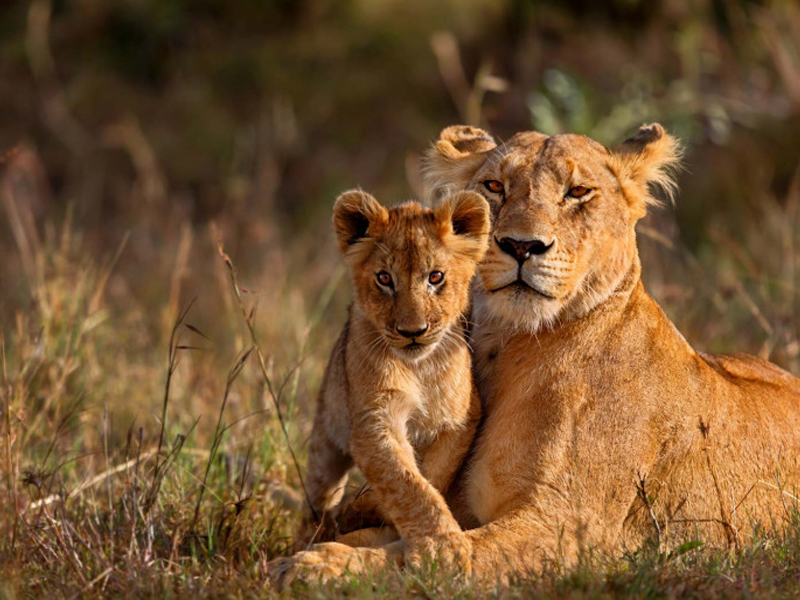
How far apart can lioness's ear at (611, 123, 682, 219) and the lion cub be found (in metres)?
0.80

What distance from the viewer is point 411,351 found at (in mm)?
4652

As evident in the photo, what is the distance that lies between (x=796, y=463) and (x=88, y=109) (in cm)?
1328

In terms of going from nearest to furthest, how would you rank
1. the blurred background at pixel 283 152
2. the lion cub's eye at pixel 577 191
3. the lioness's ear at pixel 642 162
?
1. the lion cub's eye at pixel 577 191
2. the lioness's ear at pixel 642 162
3. the blurred background at pixel 283 152

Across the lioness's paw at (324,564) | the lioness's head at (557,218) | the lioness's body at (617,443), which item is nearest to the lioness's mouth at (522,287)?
the lioness's head at (557,218)

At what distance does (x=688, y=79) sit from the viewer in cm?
1327

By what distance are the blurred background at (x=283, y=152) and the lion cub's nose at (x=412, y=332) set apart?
1.82 meters

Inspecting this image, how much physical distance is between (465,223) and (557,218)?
376 millimetres

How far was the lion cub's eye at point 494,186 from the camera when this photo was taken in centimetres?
513

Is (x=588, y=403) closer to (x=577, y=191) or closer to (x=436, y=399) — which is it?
(x=436, y=399)

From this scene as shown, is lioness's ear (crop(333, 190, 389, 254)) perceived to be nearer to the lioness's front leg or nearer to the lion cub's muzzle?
the lion cub's muzzle

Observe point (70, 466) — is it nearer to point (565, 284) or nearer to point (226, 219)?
point (565, 284)

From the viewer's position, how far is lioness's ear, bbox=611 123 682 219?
17.5 feet

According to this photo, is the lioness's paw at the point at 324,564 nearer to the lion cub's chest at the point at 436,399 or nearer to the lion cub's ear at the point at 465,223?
the lion cub's chest at the point at 436,399

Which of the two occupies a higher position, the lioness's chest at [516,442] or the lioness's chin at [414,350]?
the lioness's chin at [414,350]
